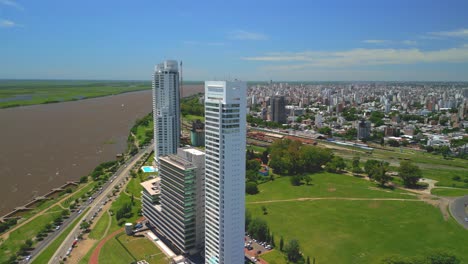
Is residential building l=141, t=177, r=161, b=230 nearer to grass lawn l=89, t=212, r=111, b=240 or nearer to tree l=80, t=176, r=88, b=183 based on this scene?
grass lawn l=89, t=212, r=111, b=240

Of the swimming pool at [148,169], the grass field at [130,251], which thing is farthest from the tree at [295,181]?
the grass field at [130,251]

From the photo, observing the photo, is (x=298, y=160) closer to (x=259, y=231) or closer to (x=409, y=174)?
(x=409, y=174)

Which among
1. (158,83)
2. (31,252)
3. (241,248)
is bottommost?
(31,252)

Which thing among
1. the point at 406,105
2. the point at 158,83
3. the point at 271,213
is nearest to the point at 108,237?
the point at 271,213

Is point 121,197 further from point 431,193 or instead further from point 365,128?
point 365,128

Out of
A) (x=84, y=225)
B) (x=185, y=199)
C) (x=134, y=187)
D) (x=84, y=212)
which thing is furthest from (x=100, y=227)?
(x=185, y=199)

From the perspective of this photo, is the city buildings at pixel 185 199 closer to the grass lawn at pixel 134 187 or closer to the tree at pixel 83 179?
the grass lawn at pixel 134 187

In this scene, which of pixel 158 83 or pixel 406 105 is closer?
pixel 158 83
